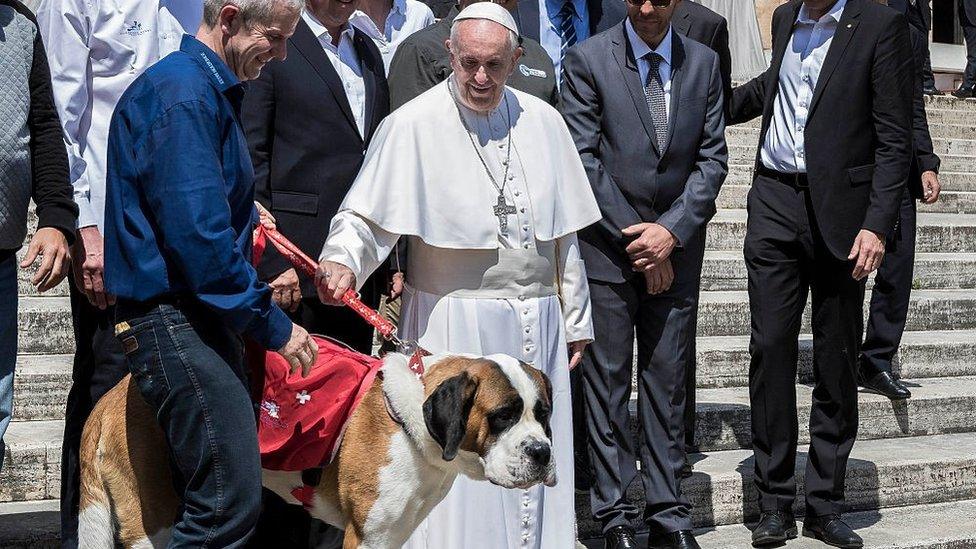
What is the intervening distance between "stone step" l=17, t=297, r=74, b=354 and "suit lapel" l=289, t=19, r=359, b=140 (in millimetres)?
2002

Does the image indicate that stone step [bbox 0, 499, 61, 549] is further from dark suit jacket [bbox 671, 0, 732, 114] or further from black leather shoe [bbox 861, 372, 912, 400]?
black leather shoe [bbox 861, 372, 912, 400]

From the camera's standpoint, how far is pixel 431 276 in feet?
16.4

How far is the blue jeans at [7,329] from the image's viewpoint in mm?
4230

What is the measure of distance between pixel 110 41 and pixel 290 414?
1.47 m

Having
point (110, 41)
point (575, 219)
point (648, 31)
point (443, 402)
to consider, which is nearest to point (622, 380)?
point (575, 219)

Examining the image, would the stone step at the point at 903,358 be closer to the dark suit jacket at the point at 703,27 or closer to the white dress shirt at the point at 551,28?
the dark suit jacket at the point at 703,27

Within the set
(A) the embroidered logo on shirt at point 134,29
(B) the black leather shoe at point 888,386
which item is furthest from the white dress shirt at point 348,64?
(B) the black leather shoe at point 888,386

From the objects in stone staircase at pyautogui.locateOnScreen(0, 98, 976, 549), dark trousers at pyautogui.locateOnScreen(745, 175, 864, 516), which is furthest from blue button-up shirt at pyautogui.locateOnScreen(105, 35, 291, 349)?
dark trousers at pyautogui.locateOnScreen(745, 175, 864, 516)

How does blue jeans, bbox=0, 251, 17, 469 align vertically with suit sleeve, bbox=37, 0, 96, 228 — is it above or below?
below

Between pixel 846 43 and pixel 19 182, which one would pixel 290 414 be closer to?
pixel 19 182

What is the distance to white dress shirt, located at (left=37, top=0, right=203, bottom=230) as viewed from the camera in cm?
459

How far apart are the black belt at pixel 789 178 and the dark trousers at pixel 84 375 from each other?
3110 millimetres

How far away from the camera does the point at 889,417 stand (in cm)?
766

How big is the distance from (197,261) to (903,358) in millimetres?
5896
